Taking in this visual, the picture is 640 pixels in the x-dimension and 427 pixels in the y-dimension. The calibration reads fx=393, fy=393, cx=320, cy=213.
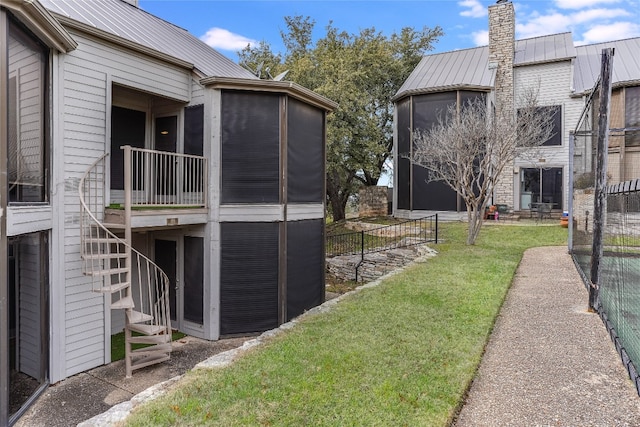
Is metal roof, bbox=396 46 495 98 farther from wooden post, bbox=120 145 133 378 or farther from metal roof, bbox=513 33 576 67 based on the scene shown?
wooden post, bbox=120 145 133 378

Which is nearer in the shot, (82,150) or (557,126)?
(82,150)

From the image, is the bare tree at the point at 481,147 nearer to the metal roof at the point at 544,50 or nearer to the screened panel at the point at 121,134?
the metal roof at the point at 544,50

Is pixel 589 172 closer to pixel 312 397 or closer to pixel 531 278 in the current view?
pixel 531 278

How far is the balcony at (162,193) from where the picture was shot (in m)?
6.40

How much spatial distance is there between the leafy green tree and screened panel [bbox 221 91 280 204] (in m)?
9.94

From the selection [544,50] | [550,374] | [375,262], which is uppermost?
[544,50]

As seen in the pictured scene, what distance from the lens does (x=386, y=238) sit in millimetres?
14953

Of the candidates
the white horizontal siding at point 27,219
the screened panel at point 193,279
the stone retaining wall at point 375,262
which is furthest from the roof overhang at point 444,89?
the white horizontal siding at point 27,219

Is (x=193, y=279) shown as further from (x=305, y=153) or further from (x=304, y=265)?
(x=305, y=153)

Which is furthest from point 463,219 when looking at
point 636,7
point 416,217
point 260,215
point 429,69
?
point 260,215

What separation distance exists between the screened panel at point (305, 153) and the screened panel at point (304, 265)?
25.8 inches

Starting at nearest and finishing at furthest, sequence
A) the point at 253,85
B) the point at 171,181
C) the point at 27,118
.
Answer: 1. the point at 27,118
2. the point at 253,85
3. the point at 171,181

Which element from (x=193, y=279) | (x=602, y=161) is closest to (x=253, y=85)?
(x=193, y=279)

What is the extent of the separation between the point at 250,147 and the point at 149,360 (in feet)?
13.5
